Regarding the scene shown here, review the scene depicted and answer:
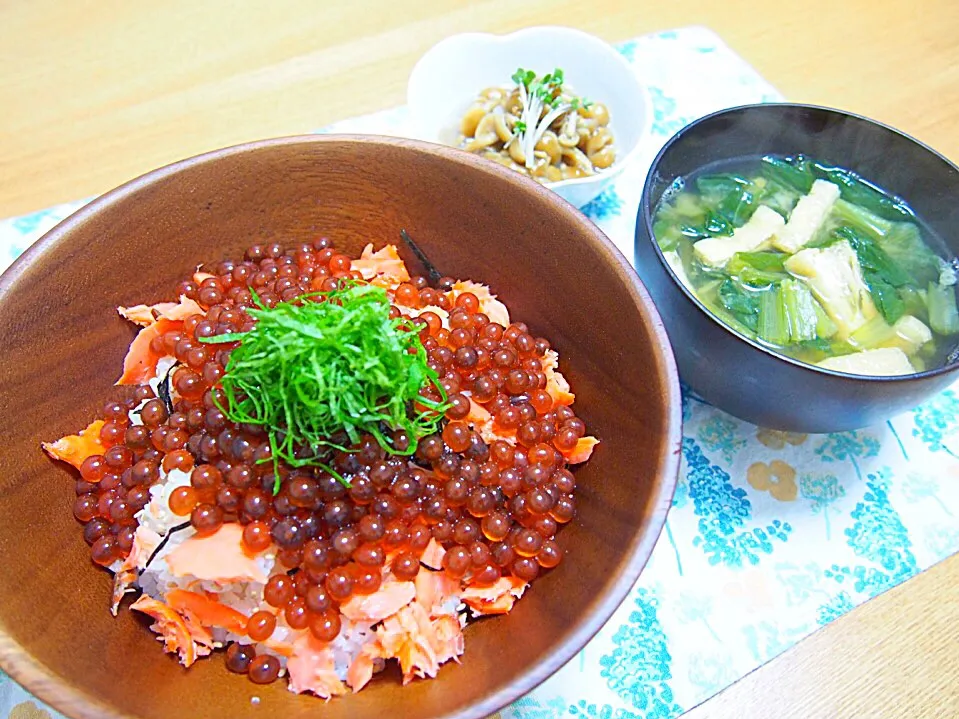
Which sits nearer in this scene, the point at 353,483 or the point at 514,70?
the point at 353,483

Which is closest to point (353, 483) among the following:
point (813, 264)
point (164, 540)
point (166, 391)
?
point (164, 540)

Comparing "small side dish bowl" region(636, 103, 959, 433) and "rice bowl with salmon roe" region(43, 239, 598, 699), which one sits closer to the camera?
"rice bowl with salmon roe" region(43, 239, 598, 699)

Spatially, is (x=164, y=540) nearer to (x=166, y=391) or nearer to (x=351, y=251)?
(x=166, y=391)

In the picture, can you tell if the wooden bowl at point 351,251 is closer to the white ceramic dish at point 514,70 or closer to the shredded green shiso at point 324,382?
the shredded green shiso at point 324,382

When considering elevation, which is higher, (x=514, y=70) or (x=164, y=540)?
(x=514, y=70)

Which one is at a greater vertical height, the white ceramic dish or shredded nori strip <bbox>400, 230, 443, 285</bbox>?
the white ceramic dish

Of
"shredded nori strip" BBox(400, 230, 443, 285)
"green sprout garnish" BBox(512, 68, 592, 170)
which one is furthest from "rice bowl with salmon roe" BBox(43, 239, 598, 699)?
"green sprout garnish" BBox(512, 68, 592, 170)

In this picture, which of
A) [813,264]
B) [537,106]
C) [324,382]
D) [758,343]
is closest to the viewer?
[324,382]

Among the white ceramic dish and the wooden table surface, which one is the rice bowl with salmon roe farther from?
the wooden table surface

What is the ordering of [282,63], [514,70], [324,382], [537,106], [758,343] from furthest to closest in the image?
Answer: [282,63], [514,70], [537,106], [758,343], [324,382]
